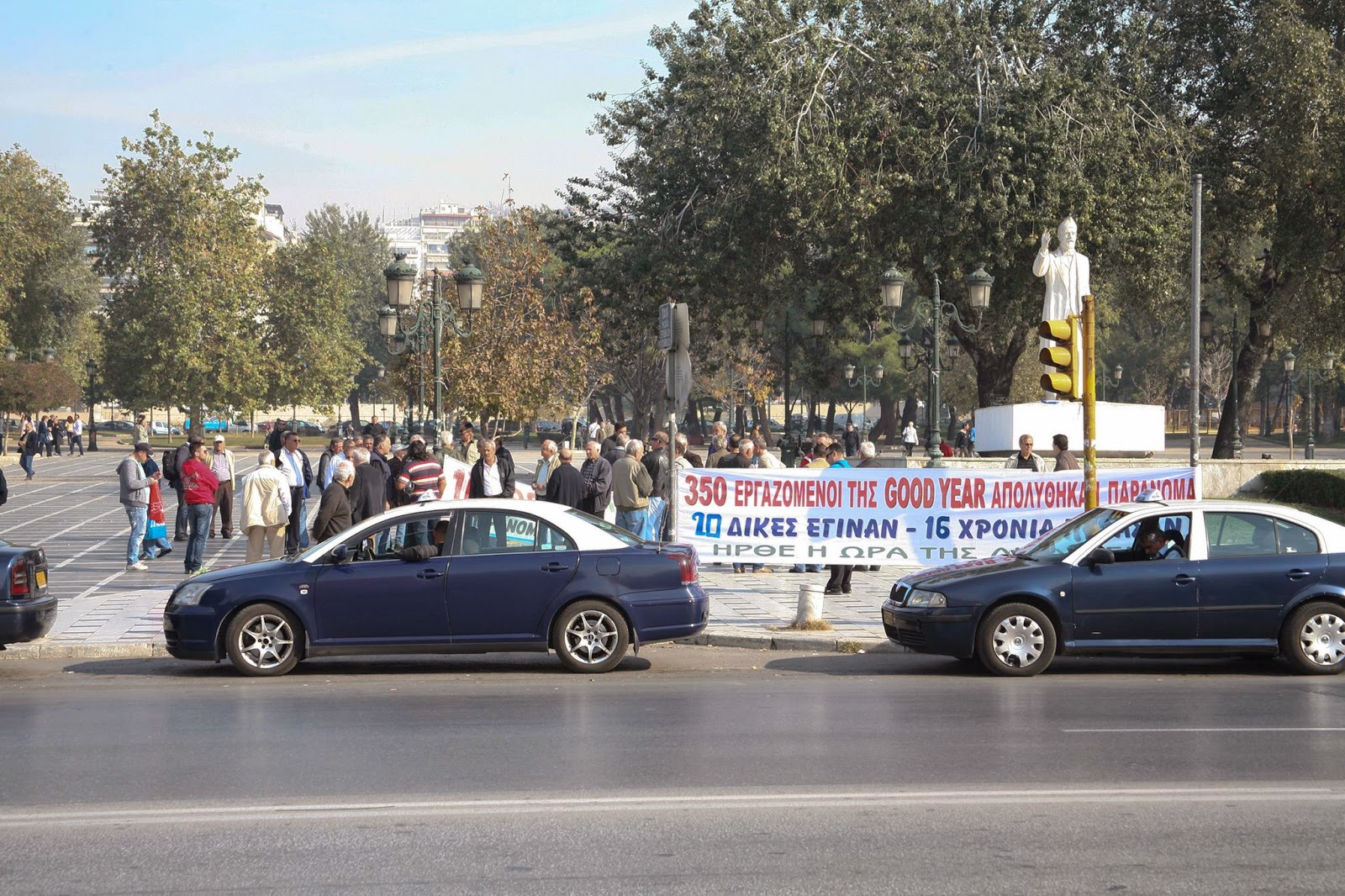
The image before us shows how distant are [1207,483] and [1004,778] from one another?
2495 cm

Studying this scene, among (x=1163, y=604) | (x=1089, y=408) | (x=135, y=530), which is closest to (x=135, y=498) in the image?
(x=135, y=530)

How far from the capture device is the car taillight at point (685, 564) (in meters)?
12.3

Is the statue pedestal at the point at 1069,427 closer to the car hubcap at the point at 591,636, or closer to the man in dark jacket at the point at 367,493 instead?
the man in dark jacket at the point at 367,493

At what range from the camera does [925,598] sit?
40.2ft

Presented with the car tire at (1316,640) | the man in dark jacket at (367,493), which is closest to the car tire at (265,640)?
the man in dark jacket at (367,493)

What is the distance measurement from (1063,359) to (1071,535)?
257cm

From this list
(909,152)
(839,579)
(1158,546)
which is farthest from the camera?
(909,152)

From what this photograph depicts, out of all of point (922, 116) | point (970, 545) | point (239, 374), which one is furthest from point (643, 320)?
point (239, 374)

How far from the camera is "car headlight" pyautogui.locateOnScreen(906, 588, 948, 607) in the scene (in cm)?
1207

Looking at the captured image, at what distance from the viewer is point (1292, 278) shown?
3516cm

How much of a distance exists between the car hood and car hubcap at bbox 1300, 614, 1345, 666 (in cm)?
219

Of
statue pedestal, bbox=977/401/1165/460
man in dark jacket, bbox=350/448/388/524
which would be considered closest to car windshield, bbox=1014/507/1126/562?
man in dark jacket, bbox=350/448/388/524

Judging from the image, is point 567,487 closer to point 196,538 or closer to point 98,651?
point 196,538

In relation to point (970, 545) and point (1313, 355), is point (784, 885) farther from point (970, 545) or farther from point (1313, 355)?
point (1313, 355)
